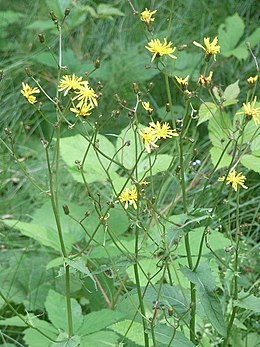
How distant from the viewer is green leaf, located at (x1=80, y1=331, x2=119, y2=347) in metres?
1.70

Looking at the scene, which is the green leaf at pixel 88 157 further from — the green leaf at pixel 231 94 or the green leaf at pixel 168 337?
the green leaf at pixel 168 337

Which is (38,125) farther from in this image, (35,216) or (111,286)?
(111,286)

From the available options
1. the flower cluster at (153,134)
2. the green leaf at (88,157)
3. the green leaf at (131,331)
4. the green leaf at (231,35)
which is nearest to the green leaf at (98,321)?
the green leaf at (131,331)

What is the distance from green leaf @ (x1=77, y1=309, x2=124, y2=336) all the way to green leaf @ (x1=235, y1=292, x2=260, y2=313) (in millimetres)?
374

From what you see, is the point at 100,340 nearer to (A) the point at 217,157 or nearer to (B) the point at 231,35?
(A) the point at 217,157

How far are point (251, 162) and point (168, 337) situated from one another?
60 cm

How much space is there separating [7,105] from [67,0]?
54 cm

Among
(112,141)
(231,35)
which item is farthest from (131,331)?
(231,35)

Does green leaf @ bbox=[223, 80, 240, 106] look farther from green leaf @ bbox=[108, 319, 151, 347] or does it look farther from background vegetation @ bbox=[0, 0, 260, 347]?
green leaf @ bbox=[108, 319, 151, 347]

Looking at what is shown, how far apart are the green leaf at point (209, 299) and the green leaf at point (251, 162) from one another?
0.51 m

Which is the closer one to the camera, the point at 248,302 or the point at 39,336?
the point at 248,302

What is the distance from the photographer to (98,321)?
1.78 meters

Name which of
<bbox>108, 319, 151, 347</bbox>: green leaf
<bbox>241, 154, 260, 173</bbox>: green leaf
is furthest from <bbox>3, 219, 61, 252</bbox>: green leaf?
<bbox>241, 154, 260, 173</bbox>: green leaf

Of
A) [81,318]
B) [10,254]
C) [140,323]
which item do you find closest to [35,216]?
[10,254]
